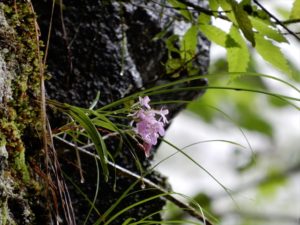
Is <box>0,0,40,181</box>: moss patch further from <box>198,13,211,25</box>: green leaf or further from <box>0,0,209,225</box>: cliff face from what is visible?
<box>198,13,211,25</box>: green leaf

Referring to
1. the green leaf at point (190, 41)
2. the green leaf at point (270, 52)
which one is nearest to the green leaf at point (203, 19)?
the green leaf at point (190, 41)

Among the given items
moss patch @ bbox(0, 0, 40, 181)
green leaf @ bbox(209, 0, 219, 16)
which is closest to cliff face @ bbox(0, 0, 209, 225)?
moss patch @ bbox(0, 0, 40, 181)

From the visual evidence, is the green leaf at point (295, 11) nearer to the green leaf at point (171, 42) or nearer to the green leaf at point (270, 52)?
the green leaf at point (270, 52)

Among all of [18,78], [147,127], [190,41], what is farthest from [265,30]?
[18,78]

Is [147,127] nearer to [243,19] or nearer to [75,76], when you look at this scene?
[243,19]

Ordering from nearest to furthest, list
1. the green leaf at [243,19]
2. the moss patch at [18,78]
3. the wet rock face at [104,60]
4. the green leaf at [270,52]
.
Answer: the moss patch at [18,78] → the green leaf at [243,19] → the green leaf at [270,52] → the wet rock face at [104,60]

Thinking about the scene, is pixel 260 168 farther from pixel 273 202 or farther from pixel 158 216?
pixel 158 216

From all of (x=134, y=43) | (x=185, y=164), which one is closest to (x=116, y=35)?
(x=134, y=43)
